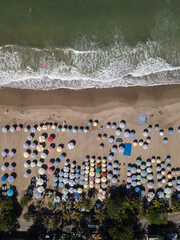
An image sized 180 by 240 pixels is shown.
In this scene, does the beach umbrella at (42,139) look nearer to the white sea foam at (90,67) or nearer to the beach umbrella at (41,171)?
the beach umbrella at (41,171)

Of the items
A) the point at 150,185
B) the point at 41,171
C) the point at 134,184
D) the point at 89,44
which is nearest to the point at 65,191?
the point at 41,171

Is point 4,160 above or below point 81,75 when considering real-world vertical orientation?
below

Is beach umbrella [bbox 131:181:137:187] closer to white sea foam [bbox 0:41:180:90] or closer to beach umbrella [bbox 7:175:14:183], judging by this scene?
white sea foam [bbox 0:41:180:90]

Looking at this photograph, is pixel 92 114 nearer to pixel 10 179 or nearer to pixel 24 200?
pixel 10 179

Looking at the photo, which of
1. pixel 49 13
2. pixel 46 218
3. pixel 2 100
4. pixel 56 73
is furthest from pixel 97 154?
pixel 49 13

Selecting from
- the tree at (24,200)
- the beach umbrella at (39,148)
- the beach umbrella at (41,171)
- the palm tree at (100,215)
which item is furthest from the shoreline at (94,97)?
the palm tree at (100,215)

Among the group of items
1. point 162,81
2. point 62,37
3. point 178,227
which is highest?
point 62,37

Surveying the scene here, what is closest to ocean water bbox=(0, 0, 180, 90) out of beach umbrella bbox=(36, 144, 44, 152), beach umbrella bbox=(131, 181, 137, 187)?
beach umbrella bbox=(36, 144, 44, 152)

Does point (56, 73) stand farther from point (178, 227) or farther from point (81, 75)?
point (178, 227)
